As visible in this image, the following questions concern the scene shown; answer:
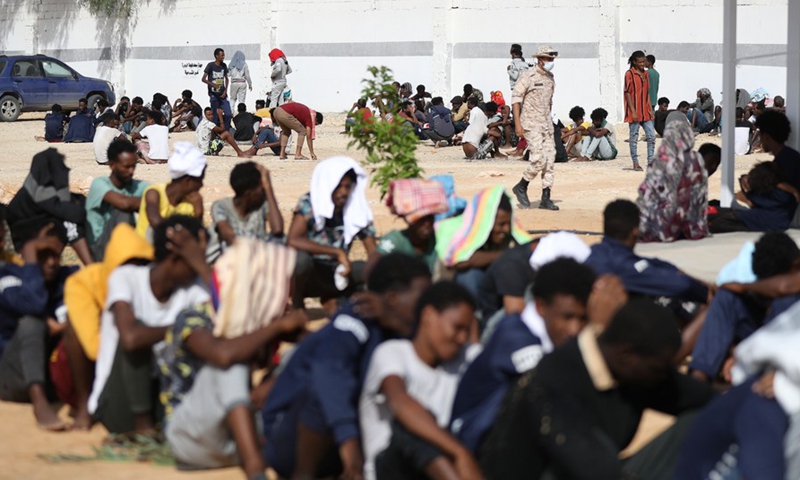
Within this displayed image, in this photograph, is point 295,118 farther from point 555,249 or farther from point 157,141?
point 555,249

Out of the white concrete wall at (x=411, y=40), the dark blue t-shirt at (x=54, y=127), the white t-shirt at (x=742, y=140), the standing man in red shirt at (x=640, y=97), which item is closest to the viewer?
the standing man in red shirt at (x=640, y=97)

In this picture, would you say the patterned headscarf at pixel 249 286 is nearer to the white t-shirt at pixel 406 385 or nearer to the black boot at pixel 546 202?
the white t-shirt at pixel 406 385

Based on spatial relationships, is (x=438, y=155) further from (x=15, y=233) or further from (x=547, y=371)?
(x=547, y=371)

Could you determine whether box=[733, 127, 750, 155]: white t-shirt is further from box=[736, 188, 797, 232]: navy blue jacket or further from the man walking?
box=[736, 188, 797, 232]: navy blue jacket

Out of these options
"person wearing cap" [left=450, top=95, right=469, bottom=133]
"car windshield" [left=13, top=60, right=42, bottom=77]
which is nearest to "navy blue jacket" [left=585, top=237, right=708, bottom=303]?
"person wearing cap" [left=450, top=95, right=469, bottom=133]

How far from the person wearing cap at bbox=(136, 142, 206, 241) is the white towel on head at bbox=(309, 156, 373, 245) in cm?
68

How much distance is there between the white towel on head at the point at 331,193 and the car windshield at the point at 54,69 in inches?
916

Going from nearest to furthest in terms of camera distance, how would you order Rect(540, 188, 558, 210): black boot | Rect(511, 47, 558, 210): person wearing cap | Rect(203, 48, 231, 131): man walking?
Rect(511, 47, 558, 210): person wearing cap, Rect(540, 188, 558, 210): black boot, Rect(203, 48, 231, 131): man walking

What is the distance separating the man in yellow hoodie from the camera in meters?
6.05

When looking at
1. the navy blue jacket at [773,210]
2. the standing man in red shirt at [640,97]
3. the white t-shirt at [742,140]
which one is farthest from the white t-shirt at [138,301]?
the white t-shirt at [742,140]

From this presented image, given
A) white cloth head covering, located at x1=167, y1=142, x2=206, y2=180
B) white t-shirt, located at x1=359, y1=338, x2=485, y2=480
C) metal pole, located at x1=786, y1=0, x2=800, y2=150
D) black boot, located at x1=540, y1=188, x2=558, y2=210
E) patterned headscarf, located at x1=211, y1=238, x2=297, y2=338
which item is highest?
metal pole, located at x1=786, y1=0, x2=800, y2=150

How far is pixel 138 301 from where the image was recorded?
5.75 metres

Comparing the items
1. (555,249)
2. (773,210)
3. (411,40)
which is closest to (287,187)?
(773,210)

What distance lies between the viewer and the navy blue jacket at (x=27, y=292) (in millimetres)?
6402
